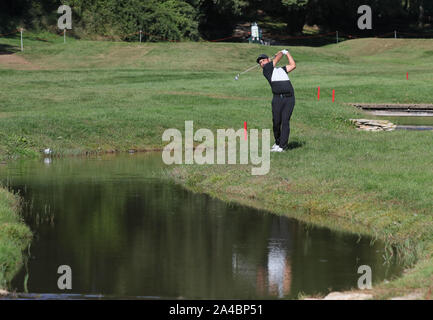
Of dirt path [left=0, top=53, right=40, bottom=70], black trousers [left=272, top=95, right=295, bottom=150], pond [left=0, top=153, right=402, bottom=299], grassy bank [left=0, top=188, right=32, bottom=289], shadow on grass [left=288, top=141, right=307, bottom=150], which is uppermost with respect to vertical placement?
dirt path [left=0, top=53, right=40, bottom=70]

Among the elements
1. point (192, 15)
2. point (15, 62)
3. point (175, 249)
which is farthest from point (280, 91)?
point (192, 15)

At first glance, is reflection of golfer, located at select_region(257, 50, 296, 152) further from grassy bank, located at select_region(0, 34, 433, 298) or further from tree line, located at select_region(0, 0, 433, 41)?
tree line, located at select_region(0, 0, 433, 41)

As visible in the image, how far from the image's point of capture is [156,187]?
752 inches

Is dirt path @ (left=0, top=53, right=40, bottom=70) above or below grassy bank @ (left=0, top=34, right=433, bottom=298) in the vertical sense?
above

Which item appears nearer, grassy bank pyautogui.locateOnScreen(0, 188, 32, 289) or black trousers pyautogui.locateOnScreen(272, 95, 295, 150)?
grassy bank pyautogui.locateOnScreen(0, 188, 32, 289)

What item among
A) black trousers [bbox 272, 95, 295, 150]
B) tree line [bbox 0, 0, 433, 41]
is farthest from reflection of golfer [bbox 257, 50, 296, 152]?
tree line [bbox 0, 0, 433, 41]

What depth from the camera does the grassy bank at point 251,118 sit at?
15.4 metres

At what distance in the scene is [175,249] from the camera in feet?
41.9

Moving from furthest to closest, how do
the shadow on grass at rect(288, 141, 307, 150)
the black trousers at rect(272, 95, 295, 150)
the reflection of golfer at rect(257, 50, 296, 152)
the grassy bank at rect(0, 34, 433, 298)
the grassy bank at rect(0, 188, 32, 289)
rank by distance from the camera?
the shadow on grass at rect(288, 141, 307, 150)
the black trousers at rect(272, 95, 295, 150)
the reflection of golfer at rect(257, 50, 296, 152)
the grassy bank at rect(0, 34, 433, 298)
the grassy bank at rect(0, 188, 32, 289)

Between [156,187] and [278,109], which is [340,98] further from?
[156,187]

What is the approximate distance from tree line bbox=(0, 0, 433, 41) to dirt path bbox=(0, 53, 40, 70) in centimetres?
1408

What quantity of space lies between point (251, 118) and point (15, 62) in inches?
1075

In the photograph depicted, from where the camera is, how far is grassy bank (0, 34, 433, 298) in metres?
15.4

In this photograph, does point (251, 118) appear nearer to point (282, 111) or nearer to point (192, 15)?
point (282, 111)
